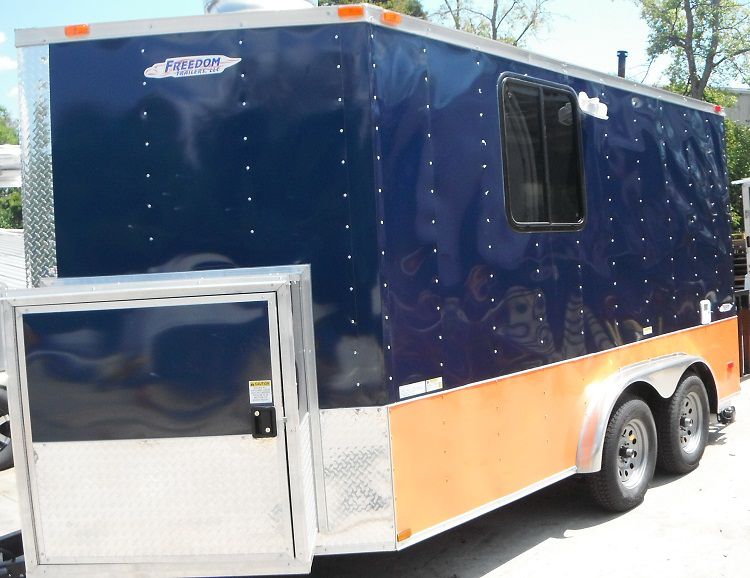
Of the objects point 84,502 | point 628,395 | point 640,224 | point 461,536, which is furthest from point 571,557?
point 84,502

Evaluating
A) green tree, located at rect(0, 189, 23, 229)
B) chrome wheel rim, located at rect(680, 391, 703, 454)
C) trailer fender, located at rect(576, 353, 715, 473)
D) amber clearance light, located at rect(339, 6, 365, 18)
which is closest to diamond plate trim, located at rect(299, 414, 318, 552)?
amber clearance light, located at rect(339, 6, 365, 18)

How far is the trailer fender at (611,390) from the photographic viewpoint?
468cm

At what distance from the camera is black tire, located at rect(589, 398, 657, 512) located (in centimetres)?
489

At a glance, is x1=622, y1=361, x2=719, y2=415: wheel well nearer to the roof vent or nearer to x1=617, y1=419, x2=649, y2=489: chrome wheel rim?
x1=617, y1=419, x2=649, y2=489: chrome wheel rim

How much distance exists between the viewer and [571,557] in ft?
14.8

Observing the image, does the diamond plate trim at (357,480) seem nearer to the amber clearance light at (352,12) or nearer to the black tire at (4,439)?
the amber clearance light at (352,12)

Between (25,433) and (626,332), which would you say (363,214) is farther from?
(626,332)

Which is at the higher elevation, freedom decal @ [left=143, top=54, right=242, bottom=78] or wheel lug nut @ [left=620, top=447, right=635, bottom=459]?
freedom decal @ [left=143, top=54, right=242, bottom=78]

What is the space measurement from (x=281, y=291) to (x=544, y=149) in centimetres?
210

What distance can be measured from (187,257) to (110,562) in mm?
1330

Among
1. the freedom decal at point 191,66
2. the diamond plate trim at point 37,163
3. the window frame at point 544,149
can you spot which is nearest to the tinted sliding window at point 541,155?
the window frame at point 544,149

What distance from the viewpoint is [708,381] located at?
6168 mm

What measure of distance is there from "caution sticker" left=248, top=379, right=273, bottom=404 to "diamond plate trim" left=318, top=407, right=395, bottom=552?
17.4 inches

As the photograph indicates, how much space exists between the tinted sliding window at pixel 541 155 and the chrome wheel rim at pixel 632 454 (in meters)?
1.42
